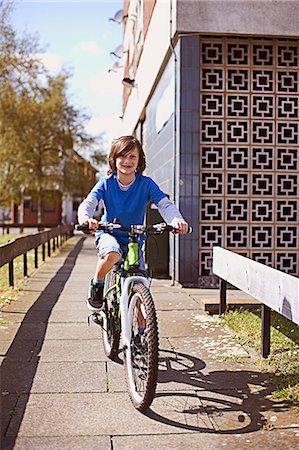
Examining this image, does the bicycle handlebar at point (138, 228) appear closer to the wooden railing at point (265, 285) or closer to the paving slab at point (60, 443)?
the wooden railing at point (265, 285)

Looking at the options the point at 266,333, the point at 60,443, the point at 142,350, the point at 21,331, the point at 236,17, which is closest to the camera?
the point at 60,443

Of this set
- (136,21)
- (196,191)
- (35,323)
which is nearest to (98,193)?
(35,323)

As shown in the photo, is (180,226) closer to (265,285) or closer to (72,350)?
(265,285)

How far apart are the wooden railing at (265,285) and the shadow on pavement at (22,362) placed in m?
1.89

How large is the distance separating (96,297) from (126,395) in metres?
1.08

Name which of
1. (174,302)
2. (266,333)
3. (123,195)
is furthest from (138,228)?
(174,302)

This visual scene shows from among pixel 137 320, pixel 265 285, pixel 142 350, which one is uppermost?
pixel 265 285

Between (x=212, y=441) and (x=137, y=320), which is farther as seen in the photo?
Answer: (x=137, y=320)

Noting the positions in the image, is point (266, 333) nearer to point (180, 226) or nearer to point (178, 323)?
point (180, 226)

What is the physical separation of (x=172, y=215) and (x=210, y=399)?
4.25ft

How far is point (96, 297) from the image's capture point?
533 cm

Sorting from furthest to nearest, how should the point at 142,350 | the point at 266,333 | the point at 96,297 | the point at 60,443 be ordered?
the point at 266,333 < the point at 96,297 < the point at 142,350 < the point at 60,443

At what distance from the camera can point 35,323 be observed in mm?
7141

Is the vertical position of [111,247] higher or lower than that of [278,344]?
higher
